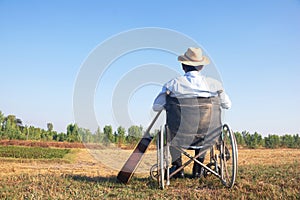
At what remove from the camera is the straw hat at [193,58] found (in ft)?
13.7

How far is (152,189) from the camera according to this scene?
3.68 metres

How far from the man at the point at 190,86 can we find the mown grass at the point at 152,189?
22.2 inches

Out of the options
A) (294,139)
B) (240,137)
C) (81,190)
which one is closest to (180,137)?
(81,190)

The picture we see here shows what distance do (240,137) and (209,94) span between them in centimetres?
2537

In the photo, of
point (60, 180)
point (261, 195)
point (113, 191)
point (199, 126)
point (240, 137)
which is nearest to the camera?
point (261, 195)

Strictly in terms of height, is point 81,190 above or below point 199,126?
below

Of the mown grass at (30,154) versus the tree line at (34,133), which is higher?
the tree line at (34,133)

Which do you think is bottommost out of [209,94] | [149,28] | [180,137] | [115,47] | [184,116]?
[180,137]

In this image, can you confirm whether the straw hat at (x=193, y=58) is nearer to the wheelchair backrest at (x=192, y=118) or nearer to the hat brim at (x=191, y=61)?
the hat brim at (x=191, y=61)

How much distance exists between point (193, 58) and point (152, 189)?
1.82 m

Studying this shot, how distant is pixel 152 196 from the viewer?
10.9 ft

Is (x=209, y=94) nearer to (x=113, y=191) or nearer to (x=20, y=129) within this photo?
(x=113, y=191)

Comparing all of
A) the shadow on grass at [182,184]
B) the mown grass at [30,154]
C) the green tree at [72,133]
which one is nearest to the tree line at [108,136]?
the green tree at [72,133]

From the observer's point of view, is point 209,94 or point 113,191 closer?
point 113,191
